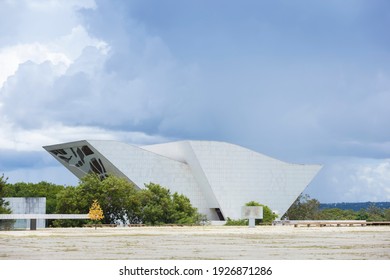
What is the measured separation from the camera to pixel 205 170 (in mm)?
66312

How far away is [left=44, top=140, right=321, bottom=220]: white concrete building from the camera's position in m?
64.5

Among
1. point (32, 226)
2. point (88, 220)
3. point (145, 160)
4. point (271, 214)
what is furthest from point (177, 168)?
point (32, 226)

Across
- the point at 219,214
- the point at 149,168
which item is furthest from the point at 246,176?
the point at 149,168

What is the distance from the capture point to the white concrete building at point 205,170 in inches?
2539

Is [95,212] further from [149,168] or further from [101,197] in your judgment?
[149,168]

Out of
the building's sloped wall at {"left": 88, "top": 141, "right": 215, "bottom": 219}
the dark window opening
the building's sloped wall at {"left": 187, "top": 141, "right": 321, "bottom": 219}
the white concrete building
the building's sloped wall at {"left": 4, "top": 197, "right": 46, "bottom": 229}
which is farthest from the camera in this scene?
the dark window opening

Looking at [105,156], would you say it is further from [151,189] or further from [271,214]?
[271,214]

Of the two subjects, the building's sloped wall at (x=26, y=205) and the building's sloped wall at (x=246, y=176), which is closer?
A: the building's sloped wall at (x=26, y=205)

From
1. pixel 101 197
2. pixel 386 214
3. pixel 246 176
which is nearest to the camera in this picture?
pixel 101 197

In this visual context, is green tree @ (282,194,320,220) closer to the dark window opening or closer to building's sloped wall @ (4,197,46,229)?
the dark window opening

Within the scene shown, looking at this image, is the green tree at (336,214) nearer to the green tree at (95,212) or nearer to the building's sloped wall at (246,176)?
the building's sloped wall at (246,176)

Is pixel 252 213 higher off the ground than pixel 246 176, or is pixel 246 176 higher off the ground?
pixel 246 176

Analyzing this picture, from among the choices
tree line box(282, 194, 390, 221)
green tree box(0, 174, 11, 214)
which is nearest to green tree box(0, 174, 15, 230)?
green tree box(0, 174, 11, 214)

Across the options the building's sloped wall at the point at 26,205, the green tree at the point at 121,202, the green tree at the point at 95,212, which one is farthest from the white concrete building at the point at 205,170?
the green tree at the point at 95,212
